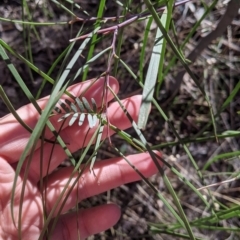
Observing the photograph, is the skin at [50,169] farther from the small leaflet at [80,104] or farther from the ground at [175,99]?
the ground at [175,99]

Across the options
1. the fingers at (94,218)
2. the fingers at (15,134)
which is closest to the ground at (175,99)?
the fingers at (94,218)

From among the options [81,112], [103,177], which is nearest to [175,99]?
[103,177]

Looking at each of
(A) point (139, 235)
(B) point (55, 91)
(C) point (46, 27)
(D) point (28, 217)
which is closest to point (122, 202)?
(A) point (139, 235)

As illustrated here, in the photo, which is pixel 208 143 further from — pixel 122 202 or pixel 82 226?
pixel 82 226

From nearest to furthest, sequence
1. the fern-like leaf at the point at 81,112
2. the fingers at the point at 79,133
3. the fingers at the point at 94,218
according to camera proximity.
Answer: the fern-like leaf at the point at 81,112
the fingers at the point at 79,133
the fingers at the point at 94,218

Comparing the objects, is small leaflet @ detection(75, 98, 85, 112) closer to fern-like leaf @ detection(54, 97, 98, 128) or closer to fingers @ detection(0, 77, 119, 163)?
fern-like leaf @ detection(54, 97, 98, 128)

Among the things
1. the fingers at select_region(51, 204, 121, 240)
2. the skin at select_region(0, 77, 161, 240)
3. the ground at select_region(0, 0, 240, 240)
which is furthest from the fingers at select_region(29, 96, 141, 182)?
the ground at select_region(0, 0, 240, 240)

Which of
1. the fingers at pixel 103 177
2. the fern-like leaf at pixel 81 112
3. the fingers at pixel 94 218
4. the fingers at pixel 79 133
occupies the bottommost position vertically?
the fingers at pixel 94 218

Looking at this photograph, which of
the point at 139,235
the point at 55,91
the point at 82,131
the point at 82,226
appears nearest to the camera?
the point at 55,91
